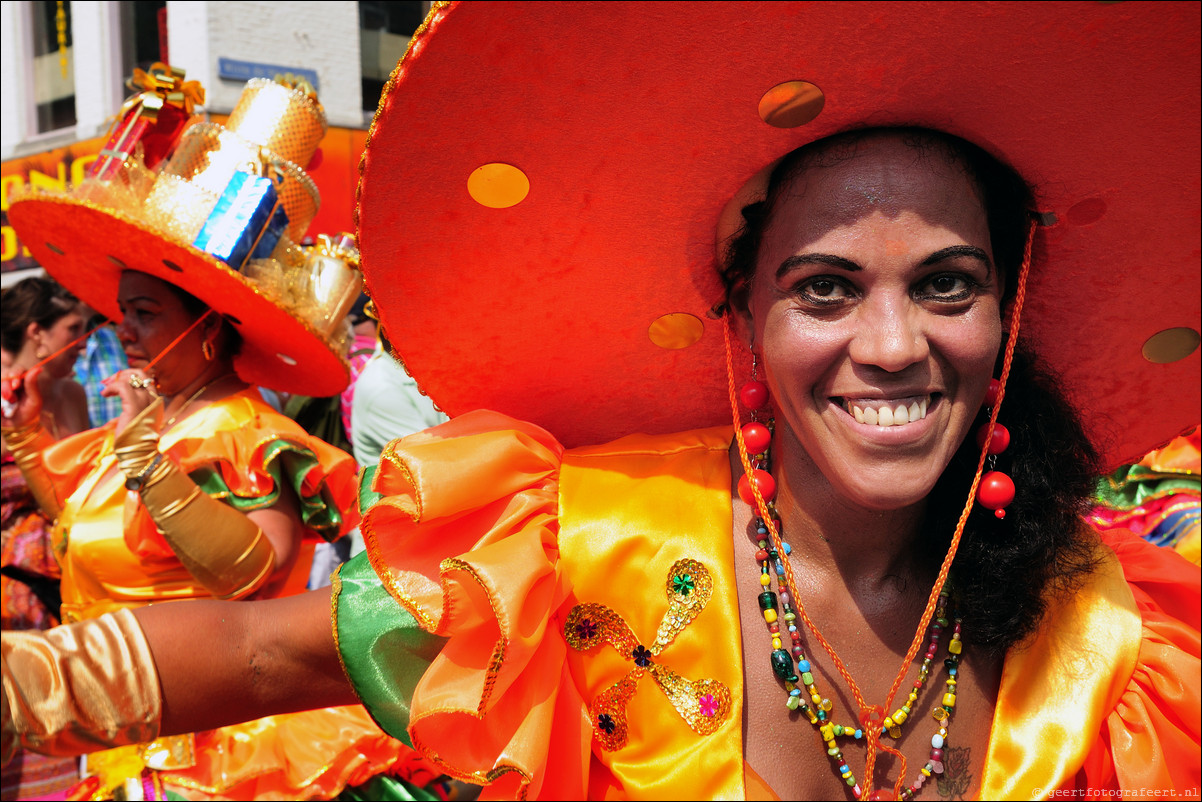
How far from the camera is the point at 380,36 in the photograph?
38.2ft

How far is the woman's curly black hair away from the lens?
5.62 feet

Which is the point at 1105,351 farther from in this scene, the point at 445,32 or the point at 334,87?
the point at 334,87

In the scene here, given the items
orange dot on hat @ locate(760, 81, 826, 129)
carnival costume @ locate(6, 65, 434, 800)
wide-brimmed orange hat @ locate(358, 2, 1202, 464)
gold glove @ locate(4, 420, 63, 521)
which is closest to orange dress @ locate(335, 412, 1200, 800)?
wide-brimmed orange hat @ locate(358, 2, 1202, 464)

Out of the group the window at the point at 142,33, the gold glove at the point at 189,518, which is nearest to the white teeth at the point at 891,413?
the gold glove at the point at 189,518

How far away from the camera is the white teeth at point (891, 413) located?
1.53 meters

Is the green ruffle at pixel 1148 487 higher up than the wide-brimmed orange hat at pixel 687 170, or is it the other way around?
the wide-brimmed orange hat at pixel 687 170

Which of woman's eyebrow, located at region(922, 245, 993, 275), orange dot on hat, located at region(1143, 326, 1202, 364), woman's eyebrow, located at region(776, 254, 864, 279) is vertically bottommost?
orange dot on hat, located at region(1143, 326, 1202, 364)

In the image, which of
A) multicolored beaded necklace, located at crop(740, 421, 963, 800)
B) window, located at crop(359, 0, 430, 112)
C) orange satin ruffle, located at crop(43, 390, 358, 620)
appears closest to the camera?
multicolored beaded necklace, located at crop(740, 421, 963, 800)

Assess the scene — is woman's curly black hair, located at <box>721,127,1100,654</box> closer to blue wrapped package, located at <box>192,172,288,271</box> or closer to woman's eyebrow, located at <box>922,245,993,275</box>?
woman's eyebrow, located at <box>922,245,993,275</box>

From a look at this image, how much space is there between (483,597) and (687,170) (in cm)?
76

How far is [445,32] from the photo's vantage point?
1242mm

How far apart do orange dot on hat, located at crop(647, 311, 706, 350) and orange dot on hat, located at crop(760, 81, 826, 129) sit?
445 millimetres

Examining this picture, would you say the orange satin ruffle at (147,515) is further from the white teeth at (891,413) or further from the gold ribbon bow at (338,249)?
the white teeth at (891,413)

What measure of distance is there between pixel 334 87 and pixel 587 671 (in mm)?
10465
